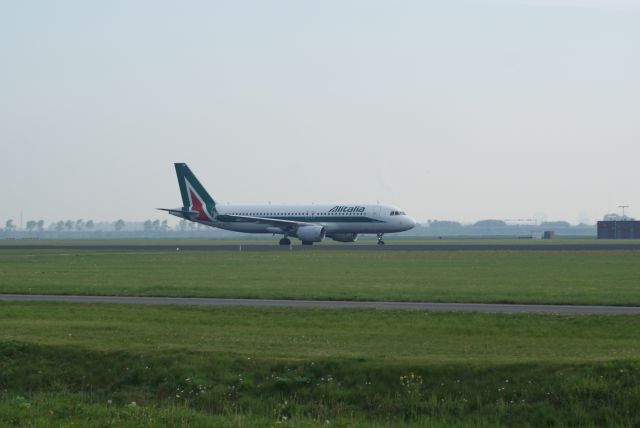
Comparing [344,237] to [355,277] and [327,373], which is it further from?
[327,373]

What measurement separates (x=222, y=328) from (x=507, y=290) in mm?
15389

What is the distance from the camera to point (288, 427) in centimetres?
1939

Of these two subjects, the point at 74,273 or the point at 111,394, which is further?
the point at 74,273

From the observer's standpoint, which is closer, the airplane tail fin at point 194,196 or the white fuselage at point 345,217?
the white fuselage at point 345,217

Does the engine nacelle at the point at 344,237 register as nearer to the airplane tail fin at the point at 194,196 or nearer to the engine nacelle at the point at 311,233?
the engine nacelle at the point at 311,233

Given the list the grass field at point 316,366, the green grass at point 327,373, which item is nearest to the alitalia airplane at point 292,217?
the grass field at point 316,366

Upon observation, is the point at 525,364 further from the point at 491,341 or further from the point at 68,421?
the point at 68,421

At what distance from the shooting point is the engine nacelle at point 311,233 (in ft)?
319

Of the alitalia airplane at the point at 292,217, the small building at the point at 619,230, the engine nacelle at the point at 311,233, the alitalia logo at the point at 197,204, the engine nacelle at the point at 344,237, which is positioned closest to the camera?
the engine nacelle at the point at 311,233

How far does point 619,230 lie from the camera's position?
15225 cm

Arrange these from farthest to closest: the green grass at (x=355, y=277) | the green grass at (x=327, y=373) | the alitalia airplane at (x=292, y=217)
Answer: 1. the alitalia airplane at (x=292, y=217)
2. the green grass at (x=355, y=277)
3. the green grass at (x=327, y=373)

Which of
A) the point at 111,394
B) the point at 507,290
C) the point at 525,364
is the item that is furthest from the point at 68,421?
the point at 507,290

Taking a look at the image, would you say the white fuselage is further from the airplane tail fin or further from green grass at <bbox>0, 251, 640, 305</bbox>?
green grass at <bbox>0, 251, 640, 305</bbox>

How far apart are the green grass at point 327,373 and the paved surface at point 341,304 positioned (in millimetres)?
2696
